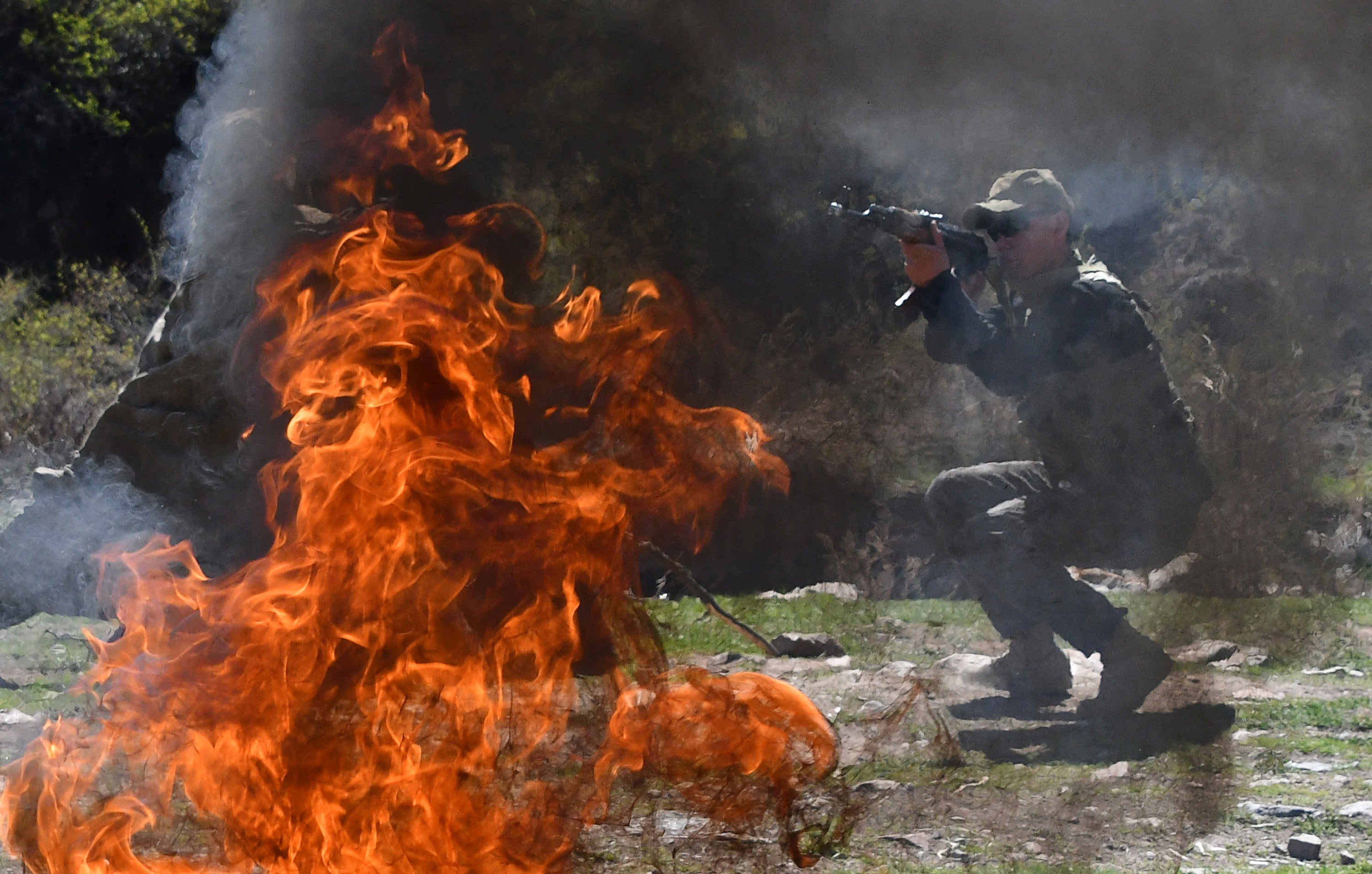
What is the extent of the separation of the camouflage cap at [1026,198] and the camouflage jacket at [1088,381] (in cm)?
25

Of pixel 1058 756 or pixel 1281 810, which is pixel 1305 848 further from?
pixel 1058 756

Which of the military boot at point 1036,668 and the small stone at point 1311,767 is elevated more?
the small stone at point 1311,767

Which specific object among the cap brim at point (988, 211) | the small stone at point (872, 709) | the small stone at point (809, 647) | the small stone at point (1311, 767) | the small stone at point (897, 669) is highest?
the cap brim at point (988, 211)

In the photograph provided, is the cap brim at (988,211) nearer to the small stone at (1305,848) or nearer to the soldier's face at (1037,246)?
the soldier's face at (1037,246)

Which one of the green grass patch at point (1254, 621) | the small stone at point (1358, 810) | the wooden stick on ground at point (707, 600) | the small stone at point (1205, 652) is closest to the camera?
the small stone at point (1358, 810)

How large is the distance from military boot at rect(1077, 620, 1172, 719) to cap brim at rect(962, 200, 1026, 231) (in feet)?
5.58

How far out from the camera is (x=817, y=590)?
8398 mm

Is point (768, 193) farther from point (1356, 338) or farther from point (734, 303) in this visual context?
point (1356, 338)

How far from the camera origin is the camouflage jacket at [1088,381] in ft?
17.1

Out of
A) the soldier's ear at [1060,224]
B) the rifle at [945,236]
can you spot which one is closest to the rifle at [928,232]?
the rifle at [945,236]

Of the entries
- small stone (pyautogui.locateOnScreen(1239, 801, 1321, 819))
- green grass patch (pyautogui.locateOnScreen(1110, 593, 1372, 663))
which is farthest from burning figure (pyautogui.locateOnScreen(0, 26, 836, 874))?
green grass patch (pyautogui.locateOnScreen(1110, 593, 1372, 663))

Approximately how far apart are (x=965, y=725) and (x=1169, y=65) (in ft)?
9.54

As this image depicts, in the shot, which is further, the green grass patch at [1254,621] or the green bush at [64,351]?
the green bush at [64,351]

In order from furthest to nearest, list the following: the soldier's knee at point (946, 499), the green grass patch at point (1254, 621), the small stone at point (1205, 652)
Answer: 1. the green grass patch at point (1254, 621)
2. the soldier's knee at point (946, 499)
3. the small stone at point (1205, 652)
